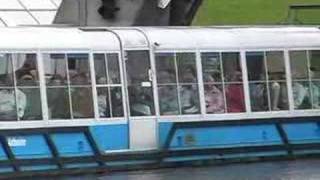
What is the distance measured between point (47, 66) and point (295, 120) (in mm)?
5805

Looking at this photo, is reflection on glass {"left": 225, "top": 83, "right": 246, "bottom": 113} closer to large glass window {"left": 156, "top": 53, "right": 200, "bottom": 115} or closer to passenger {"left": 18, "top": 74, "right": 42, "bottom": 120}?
large glass window {"left": 156, "top": 53, "right": 200, "bottom": 115}

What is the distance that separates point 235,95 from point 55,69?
410 cm

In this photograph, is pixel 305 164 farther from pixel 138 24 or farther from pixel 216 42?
pixel 138 24

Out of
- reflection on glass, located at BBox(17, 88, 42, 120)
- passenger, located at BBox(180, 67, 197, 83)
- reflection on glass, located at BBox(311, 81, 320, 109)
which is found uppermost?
passenger, located at BBox(180, 67, 197, 83)

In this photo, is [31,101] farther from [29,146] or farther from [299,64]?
[299,64]

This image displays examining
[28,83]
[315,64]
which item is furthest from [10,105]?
[315,64]

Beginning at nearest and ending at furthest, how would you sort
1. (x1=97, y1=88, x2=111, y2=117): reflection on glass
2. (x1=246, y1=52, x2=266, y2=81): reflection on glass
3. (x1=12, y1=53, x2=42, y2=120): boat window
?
(x1=12, y1=53, x2=42, y2=120): boat window < (x1=97, y1=88, x2=111, y2=117): reflection on glass < (x1=246, y1=52, x2=266, y2=81): reflection on glass

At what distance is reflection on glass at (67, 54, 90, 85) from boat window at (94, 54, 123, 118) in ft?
0.72

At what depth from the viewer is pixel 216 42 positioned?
74.9 ft

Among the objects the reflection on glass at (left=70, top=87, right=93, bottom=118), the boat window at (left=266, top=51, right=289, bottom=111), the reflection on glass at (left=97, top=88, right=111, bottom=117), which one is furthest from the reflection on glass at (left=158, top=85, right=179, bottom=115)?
the boat window at (left=266, top=51, right=289, bottom=111)

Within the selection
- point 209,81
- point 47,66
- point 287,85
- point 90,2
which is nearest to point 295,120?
point 287,85

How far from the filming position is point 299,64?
78.3 feet

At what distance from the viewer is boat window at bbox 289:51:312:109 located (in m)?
23.7

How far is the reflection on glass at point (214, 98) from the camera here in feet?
73.6
